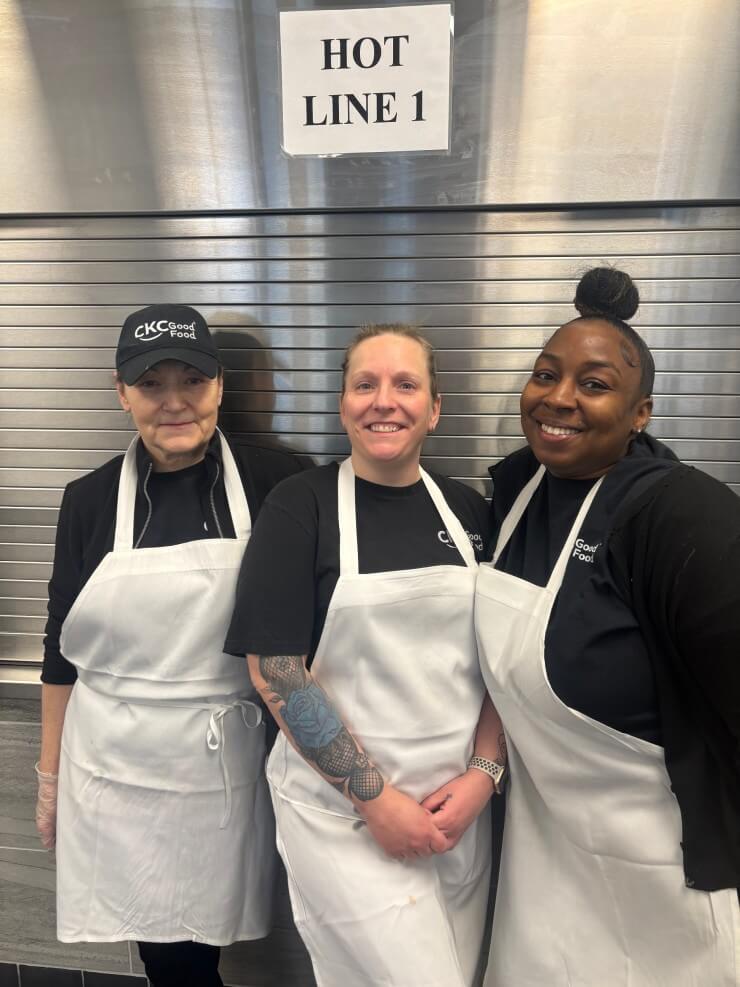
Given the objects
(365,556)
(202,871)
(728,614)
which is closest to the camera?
(728,614)

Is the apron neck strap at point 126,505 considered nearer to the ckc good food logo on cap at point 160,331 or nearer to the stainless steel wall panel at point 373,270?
the ckc good food logo on cap at point 160,331

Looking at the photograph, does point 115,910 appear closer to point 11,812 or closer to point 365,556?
point 11,812

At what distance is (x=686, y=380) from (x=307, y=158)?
1.01 meters

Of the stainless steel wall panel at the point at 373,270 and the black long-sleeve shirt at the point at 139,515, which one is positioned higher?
the stainless steel wall panel at the point at 373,270

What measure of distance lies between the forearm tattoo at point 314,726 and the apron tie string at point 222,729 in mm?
226

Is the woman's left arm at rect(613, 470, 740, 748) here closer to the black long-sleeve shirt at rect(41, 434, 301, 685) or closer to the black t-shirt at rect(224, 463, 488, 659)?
the black t-shirt at rect(224, 463, 488, 659)

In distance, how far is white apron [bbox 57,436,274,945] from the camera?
120 centimetres

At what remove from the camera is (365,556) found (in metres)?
1.09

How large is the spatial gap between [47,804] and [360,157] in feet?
5.36

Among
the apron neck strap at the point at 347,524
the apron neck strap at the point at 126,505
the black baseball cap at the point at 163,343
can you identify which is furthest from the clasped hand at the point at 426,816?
the black baseball cap at the point at 163,343

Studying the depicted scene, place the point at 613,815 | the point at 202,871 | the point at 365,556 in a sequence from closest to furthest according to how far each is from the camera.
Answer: the point at 613,815
the point at 365,556
the point at 202,871

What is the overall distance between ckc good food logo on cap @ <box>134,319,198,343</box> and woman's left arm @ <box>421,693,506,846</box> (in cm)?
95

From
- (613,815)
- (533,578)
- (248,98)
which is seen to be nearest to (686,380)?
(533,578)

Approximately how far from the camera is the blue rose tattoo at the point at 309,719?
104 centimetres
